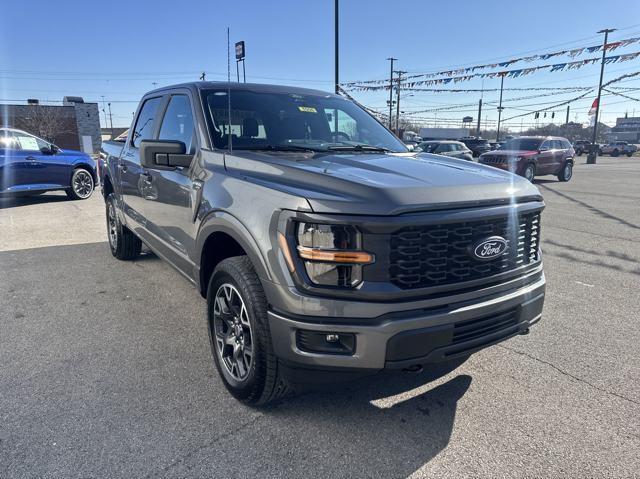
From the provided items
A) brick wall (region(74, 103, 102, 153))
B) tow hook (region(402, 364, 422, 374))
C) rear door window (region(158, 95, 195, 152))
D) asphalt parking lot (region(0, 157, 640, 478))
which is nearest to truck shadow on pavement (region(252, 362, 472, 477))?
asphalt parking lot (region(0, 157, 640, 478))

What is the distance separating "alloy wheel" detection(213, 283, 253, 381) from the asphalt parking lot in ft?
0.74

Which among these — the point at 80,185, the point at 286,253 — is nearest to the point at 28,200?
the point at 80,185

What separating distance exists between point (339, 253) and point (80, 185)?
11387 mm

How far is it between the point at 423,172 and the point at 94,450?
2360 mm

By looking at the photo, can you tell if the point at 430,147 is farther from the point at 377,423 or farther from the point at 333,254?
the point at 333,254

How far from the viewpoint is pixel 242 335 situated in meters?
2.75

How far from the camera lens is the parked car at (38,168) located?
9.95m

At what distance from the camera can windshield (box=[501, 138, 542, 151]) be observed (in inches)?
684

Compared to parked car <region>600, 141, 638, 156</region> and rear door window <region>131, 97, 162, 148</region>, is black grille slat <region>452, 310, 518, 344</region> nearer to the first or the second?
rear door window <region>131, 97, 162, 148</region>

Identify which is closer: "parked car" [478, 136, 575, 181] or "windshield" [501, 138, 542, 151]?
"parked car" [478, 136, 575, 181]

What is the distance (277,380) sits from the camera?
253 cm

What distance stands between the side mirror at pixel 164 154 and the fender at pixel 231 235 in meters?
0.55

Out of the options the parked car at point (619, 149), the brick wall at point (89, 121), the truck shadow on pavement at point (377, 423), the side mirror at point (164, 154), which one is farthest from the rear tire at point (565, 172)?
the parked car at point (619, 149)

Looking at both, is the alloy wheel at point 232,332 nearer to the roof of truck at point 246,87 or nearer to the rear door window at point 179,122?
the rear door window at point 179,122
